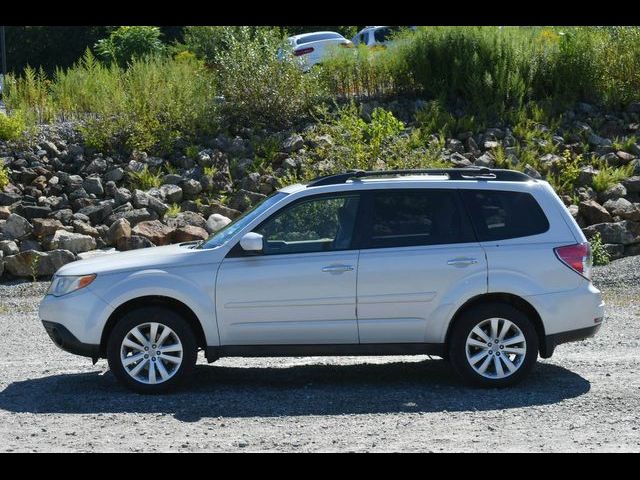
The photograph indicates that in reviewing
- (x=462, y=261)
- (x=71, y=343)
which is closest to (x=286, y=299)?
(x=462, y=261)

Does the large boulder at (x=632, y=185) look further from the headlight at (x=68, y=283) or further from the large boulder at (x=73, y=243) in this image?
the headlight at (x=68, y=283)

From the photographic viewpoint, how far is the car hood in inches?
365

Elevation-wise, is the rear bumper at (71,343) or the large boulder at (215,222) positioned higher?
the rear bumper at (71,343)

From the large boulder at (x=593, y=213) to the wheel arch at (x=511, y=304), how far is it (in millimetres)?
9159

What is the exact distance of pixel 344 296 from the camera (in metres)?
9.24

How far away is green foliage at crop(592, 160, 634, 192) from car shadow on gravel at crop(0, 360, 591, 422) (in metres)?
9.42

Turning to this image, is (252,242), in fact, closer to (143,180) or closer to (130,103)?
(143,180)

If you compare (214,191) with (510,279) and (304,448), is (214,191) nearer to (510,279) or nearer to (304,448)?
(510,279)

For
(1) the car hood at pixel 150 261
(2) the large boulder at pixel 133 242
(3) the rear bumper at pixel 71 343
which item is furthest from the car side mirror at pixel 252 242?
(2) the large boulder at pixel 133 242

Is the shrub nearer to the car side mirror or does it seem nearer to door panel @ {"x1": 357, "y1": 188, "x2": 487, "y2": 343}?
door panel @ {"x1": 357, "y1": 188, "x2": 487, "y2": 343}

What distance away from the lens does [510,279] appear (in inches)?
364

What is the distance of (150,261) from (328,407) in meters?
1.98

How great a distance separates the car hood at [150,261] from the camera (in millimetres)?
9273

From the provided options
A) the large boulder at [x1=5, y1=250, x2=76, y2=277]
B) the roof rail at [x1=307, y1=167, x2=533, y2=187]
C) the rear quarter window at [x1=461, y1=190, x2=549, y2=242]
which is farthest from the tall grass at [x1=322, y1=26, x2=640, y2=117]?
the rear quarter window at [x1=461, y1=190, x2=549, y2=242]
